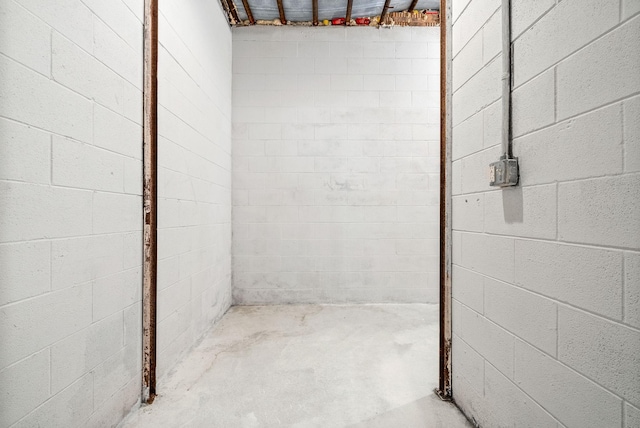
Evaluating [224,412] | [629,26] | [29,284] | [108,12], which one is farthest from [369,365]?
[108,12]

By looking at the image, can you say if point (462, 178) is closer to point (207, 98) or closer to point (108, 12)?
point (108, 12)

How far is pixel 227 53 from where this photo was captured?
363 cm

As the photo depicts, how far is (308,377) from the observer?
2143mm

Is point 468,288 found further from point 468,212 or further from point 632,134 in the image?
point 632,134

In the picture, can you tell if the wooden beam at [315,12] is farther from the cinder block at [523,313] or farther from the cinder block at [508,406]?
the cinder block at [508,406]

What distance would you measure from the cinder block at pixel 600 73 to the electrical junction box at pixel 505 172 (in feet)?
0.84

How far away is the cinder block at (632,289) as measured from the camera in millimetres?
814

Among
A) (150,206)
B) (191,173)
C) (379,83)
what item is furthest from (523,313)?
(379,83)

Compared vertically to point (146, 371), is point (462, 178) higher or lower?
higher

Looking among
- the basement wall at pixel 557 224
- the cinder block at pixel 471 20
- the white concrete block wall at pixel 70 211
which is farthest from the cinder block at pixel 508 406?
the white concrete block wall at pixel 70 211

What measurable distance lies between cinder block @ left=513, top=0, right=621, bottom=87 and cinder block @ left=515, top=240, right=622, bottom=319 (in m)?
0.60

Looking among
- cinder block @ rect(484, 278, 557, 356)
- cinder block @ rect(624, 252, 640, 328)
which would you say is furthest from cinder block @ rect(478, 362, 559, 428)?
cinder block @ rect(624, 252, 640, 328)

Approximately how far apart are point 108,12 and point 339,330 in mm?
2679

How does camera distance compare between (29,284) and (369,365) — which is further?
(369,365)
